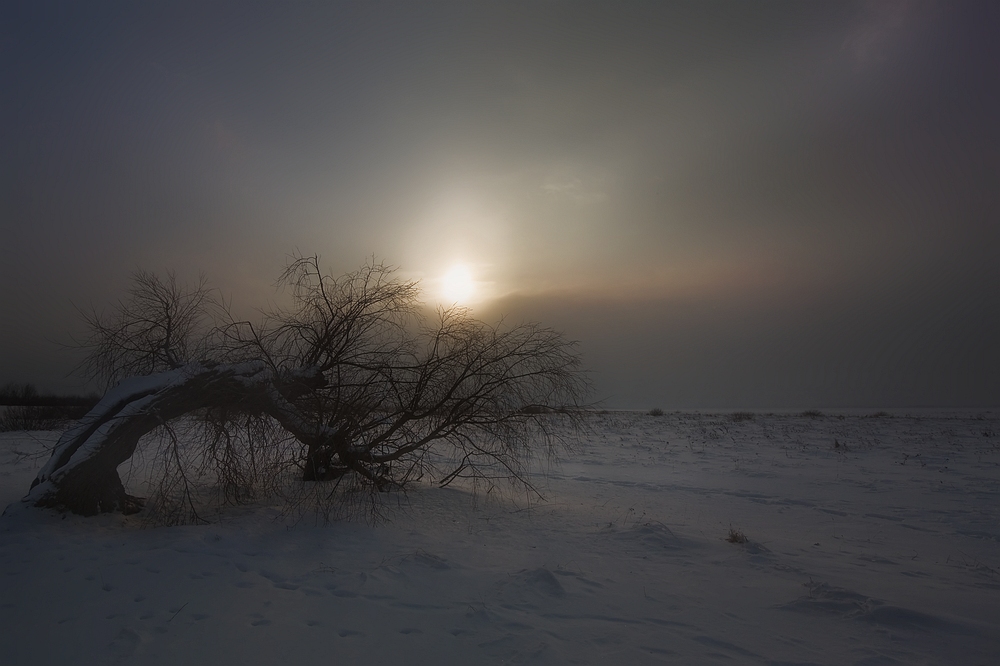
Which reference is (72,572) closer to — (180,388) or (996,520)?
(180,388)

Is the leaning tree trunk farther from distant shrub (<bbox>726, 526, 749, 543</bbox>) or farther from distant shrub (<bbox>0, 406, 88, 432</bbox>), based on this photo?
distant shrub (<bbox>0, 406, 88, 432</bbox>)

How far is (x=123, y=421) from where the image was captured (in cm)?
703

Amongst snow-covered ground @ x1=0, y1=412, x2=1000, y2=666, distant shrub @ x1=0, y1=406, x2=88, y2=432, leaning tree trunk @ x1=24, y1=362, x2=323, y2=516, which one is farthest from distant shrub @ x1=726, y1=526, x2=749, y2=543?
distant shrub @ x1=0, y1=406, x2=88, y2=432

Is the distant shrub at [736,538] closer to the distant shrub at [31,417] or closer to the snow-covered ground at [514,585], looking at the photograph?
the snow-covered ground at [514,585]

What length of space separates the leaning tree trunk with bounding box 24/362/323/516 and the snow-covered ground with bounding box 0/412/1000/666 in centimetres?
33

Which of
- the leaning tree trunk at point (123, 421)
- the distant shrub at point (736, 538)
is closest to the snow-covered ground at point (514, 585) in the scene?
the distant shrub at point (736, 538)

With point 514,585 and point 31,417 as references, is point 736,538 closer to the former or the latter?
point 514,585

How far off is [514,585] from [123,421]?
5.65m

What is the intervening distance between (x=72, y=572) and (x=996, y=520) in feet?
42.2

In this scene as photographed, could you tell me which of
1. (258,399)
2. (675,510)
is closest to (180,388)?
(258,399)

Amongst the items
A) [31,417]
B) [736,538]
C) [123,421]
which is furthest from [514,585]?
[31,417]

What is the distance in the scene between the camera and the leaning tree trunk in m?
6.91

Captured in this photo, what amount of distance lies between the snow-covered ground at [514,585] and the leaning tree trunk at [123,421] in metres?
Result: 0.33

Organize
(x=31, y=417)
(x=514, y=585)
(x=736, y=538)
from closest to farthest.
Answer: (x=514, y=585), (x=736, y=538), (x=31, y=417)
